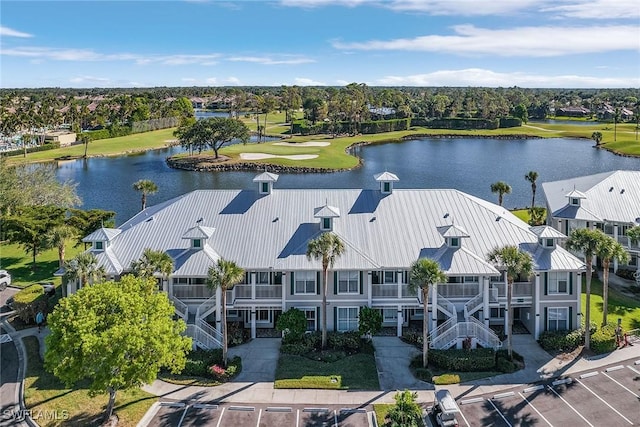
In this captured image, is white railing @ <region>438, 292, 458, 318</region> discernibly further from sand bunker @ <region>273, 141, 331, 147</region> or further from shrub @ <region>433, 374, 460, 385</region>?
sand bunker @ <region>273, 141, 331, 147</region>

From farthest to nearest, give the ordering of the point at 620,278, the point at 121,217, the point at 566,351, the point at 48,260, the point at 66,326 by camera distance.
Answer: the point at 121,217 → the point at 48,260 → the point at 620,278 → the point at 566,351 → the point at 66,326

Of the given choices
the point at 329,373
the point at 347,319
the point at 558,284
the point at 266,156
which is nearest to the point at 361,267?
the point at 347,319

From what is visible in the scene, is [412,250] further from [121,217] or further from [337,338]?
[121,217]

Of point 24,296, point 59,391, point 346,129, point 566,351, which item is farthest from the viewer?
point 346,129

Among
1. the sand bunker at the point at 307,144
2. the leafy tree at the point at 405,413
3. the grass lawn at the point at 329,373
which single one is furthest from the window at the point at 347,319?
the sand bunker at the point at 307,144

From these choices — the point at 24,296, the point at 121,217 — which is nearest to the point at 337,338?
the point at 24,296

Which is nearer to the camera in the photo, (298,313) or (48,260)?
(298,313)

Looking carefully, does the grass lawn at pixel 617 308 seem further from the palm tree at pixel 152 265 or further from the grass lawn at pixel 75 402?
the grass lawn at pixel 75 402
